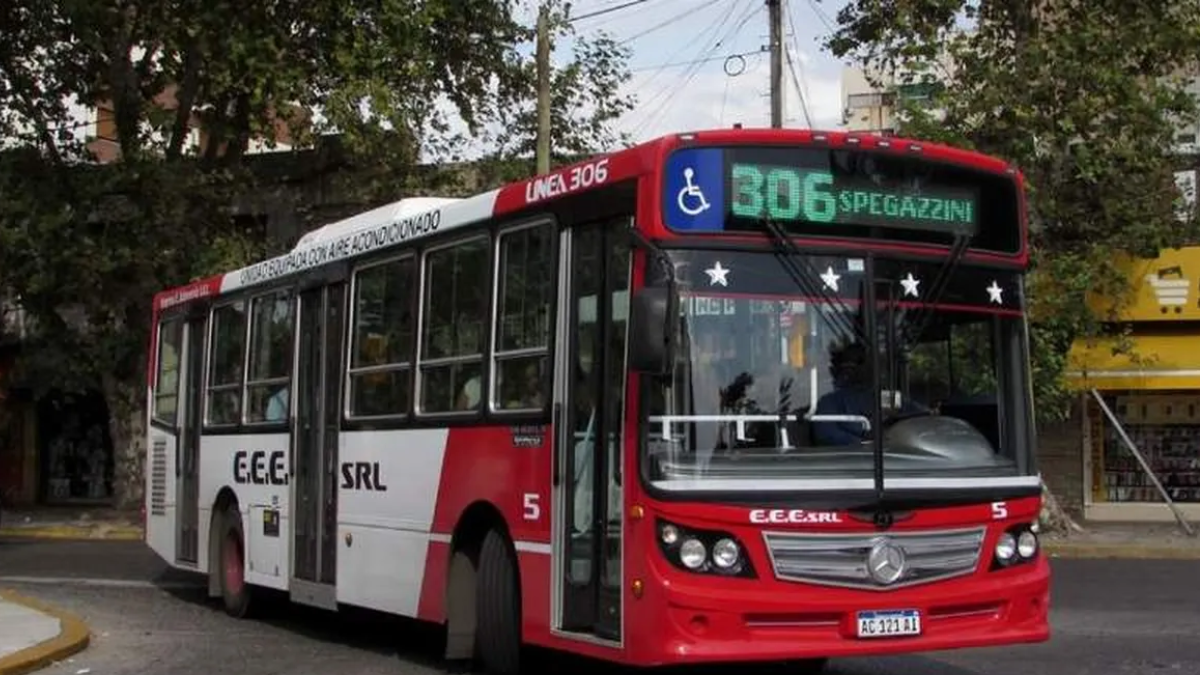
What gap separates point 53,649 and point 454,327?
386 centimetres

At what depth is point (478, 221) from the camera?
10031mm

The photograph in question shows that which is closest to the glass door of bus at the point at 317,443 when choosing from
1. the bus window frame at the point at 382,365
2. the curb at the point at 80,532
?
the bus window frame at the point at 382,365

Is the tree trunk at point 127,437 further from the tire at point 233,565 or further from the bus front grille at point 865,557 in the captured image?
the bus front grille at point 865,557

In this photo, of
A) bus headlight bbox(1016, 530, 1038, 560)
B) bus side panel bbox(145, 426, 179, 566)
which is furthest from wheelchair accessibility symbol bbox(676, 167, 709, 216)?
bus side panel bbox(145, 426, 179, 566)

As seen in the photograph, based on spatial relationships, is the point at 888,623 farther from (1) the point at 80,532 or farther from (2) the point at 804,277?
(1) the point at 80,532

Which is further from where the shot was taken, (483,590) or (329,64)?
(329,64)

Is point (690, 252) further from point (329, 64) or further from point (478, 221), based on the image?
point (329, 64)

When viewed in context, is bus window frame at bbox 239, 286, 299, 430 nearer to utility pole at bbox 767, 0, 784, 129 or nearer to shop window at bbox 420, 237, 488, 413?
shop window at bbox 420, 237, 488, 413

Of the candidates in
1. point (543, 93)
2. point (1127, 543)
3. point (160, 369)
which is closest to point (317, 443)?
point (160, 369)

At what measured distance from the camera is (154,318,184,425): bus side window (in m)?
15.7

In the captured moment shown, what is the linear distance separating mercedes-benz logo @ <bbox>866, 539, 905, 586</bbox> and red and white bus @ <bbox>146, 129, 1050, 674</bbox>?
0.5 inches

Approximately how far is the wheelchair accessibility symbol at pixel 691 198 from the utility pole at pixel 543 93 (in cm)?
1527

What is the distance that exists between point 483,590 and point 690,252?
284 centimetres

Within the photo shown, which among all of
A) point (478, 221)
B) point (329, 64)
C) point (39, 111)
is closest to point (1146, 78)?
point (329, 64)
